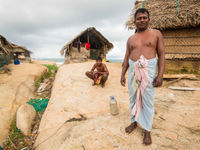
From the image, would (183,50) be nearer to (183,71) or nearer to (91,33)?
(183,71)

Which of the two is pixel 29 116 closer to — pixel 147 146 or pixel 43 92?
pixel 43 92

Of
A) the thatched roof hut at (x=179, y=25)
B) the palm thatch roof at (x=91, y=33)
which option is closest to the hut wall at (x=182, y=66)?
the thatched roof hut at (x=179, y=25)

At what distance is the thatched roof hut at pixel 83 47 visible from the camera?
36.5 ft

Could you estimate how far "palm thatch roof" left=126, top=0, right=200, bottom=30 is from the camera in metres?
4.63

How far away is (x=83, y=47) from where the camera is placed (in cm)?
1181

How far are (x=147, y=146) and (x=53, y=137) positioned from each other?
173 centimetres

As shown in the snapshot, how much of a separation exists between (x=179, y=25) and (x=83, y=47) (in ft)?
28.7

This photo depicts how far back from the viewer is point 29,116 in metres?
3.36

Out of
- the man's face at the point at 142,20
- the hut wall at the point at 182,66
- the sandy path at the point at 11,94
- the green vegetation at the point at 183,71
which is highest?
the man's face at the point at 142,20

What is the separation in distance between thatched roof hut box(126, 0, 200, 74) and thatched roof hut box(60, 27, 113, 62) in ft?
23.2

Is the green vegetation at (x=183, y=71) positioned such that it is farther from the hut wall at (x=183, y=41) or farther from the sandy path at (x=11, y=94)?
the sandy path at (x=11, y=94)

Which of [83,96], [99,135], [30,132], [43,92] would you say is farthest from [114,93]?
[43,92]

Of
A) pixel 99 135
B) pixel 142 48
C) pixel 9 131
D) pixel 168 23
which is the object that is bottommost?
pixel 9 131

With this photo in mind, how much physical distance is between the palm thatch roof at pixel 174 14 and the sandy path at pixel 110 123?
317 centimetres
